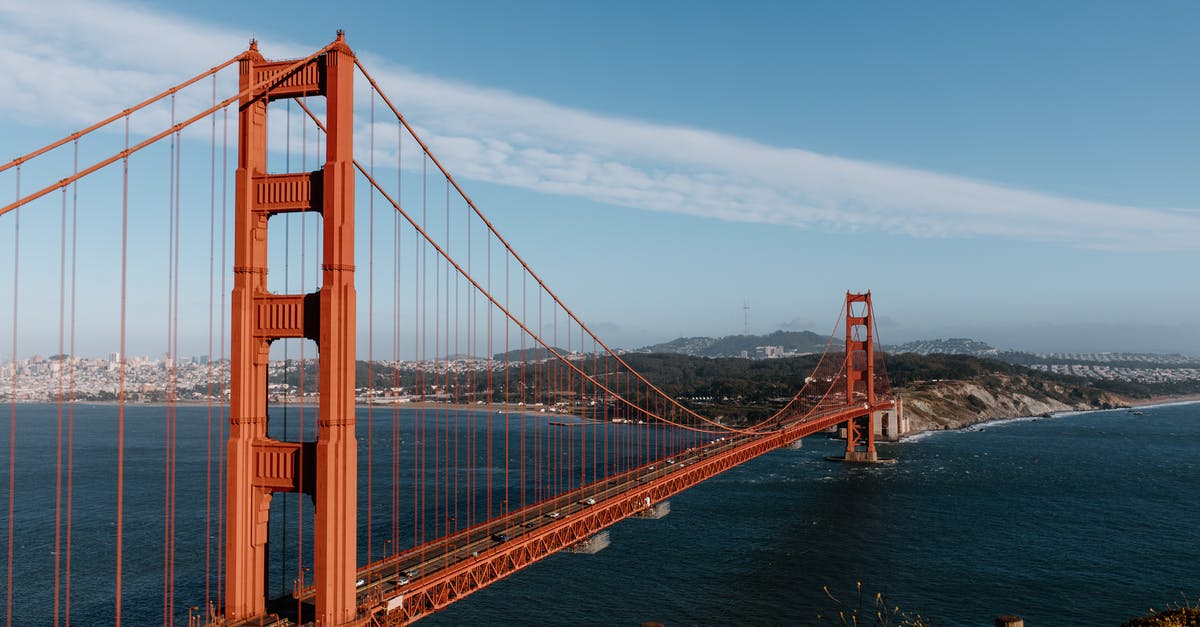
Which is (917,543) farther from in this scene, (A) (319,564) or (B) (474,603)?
(A) (319,564)

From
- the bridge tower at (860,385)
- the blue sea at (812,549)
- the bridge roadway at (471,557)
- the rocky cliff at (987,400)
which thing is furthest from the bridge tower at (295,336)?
the rocky cliff at (987,400)

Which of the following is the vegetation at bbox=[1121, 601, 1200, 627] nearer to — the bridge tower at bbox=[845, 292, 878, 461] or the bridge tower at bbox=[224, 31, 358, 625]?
the bridge tower at bbox=[224, 31, 358, 625]

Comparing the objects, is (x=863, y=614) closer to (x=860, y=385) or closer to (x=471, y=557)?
(x=471, y=557)

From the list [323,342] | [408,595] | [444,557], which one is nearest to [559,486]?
[444,557]

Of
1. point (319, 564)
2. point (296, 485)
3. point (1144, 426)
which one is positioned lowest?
point (1144, 426)

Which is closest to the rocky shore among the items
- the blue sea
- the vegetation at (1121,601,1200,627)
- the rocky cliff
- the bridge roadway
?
the rocky cliff

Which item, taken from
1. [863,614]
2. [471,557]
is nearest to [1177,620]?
[471,557]
